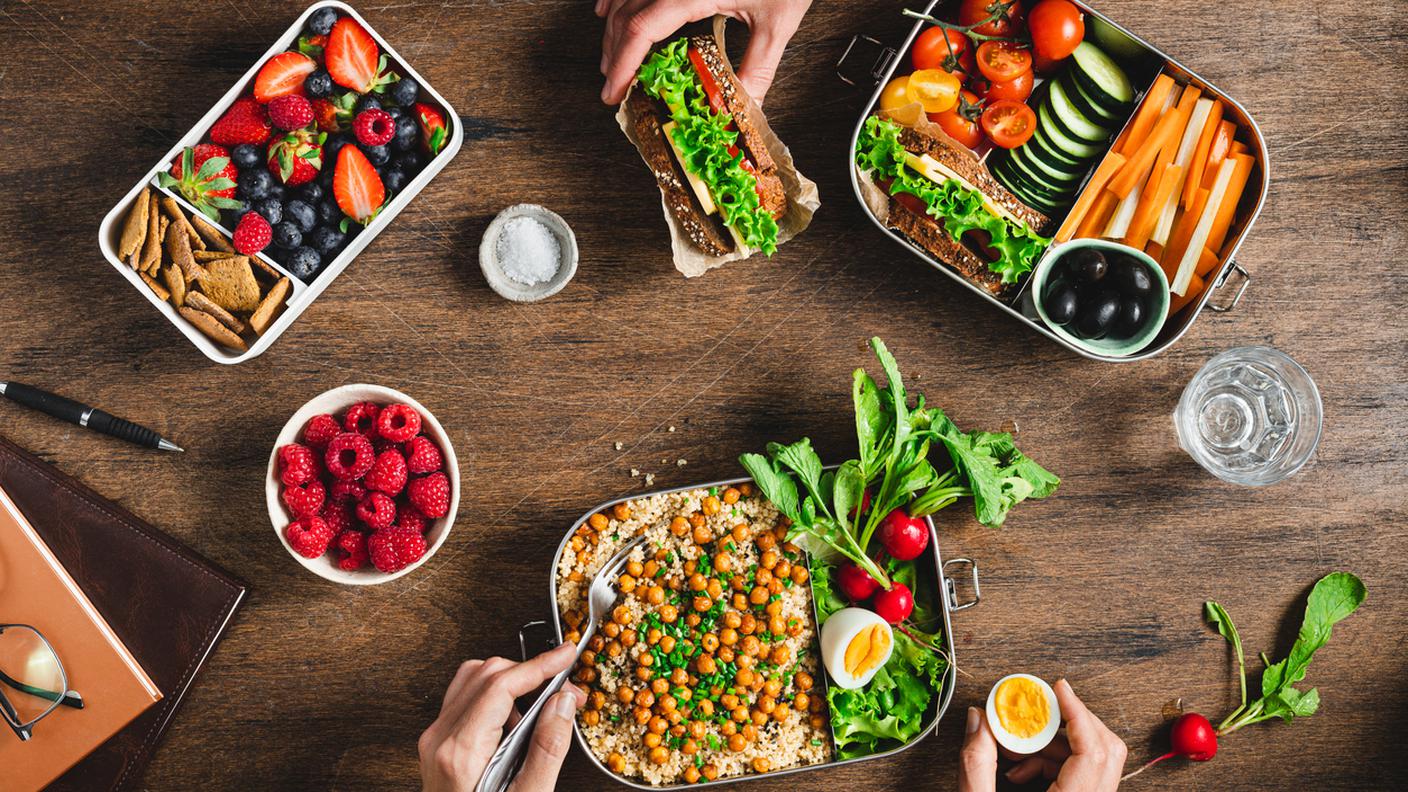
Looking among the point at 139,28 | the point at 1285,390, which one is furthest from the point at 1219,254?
the point at 139,28

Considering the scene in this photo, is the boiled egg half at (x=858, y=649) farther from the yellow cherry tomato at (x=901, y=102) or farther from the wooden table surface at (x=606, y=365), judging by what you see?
the yellow cherry tomato at (x=901, y=102)

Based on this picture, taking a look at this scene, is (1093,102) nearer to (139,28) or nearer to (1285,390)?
(1285,390)

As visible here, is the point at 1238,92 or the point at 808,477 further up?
the point at 1238,92

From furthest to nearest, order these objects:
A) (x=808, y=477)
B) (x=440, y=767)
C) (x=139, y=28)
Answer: (x=139, y=28) < (x=808, y=477) < (x=440, y=767)

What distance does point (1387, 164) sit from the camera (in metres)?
1.80

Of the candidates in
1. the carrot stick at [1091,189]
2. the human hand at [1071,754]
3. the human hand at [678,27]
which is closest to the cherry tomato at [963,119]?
the carrot stick at [1091,189]

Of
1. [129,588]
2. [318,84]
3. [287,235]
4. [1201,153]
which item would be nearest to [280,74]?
[318,84]

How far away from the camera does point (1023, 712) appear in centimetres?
168

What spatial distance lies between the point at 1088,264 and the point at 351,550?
1489 millimetres

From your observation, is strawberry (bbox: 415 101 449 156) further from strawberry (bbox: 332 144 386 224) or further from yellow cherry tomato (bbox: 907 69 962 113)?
yellow cherry tomato (bbox: 907 69 962 113)

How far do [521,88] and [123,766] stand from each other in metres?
1.60

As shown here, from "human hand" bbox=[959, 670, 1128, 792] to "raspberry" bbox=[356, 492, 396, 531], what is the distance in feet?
3.97

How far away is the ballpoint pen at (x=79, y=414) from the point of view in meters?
1.69

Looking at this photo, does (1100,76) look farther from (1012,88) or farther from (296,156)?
(296,156)
